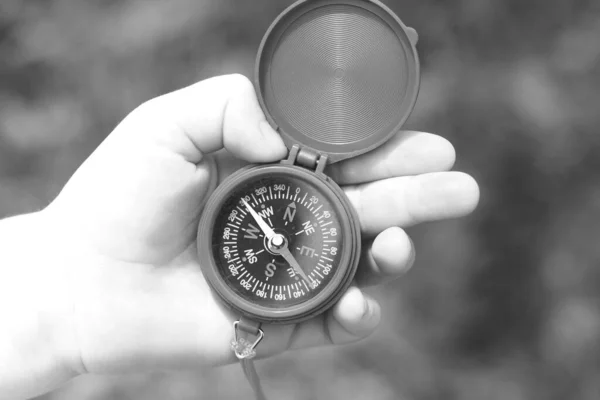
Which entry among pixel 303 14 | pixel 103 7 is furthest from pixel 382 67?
pixel 103 7

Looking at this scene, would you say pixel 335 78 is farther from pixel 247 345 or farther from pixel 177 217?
pixel 247 345

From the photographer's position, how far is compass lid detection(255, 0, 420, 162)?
6.33 ft

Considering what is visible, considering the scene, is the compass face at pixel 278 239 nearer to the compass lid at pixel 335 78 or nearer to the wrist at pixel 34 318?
the compass lid at pixel 335 78

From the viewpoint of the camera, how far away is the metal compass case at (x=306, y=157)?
1901 millimetres

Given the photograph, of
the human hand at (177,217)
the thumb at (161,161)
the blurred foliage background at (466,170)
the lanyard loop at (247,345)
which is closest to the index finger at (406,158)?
the human hand at (177,217)

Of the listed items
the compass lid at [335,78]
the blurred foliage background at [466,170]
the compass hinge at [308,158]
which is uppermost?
the compass lid at [335,78]

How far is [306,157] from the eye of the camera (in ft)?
6.33

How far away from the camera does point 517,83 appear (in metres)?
2.80

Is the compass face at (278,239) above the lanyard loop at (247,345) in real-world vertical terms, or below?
above

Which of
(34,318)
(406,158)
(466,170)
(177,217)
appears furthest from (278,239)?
(466,170)

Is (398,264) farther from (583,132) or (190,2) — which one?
(190,2)

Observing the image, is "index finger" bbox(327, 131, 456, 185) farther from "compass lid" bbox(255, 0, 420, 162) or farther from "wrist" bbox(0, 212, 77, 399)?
"wrist" bbox(0, 212, 77, 399)

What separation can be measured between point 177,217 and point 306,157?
37 cm

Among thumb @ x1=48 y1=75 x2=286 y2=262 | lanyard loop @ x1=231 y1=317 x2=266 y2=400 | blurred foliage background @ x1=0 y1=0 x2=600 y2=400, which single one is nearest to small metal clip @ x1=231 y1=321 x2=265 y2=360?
lanyard loop @ x1=231 y1=317 x2=266 y2=400
